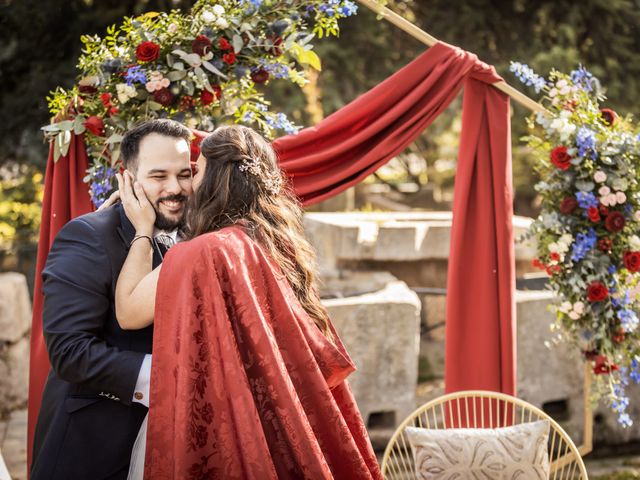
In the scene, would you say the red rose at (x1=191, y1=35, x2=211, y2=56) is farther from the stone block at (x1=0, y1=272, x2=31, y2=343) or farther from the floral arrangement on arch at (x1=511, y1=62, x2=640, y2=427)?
the stone block at (x1=0, y1=272, x2=31, y2=343)

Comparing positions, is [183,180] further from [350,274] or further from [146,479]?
[350,274]

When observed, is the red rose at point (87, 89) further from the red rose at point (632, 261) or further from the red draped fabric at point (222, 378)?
the red rose at point (632, 261)

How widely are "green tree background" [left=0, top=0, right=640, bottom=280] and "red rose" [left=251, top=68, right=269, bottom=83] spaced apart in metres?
6.01

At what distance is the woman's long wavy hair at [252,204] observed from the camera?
2527 millimetres

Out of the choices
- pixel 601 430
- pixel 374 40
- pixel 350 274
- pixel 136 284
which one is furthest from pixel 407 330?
pixel 374 40

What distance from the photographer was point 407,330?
5.16 metres

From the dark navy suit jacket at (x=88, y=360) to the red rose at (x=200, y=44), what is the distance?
3.61 feet

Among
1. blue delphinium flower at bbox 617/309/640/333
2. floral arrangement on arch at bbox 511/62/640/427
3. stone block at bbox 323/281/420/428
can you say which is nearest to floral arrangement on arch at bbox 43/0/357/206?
floral arrangement on arch at bbox 511/62/640/427

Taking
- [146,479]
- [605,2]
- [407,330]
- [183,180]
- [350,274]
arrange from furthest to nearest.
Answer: [605,2]
[350,274]
[407,330]
[183,180]
[146,479]

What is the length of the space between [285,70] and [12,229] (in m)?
7.68

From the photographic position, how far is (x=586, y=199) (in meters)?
3.89

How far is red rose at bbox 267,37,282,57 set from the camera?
3.57 m

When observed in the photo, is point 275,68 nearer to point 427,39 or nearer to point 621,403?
point 427,39

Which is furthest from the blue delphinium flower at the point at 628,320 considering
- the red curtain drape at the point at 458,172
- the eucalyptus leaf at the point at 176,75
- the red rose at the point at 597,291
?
the eucalyptus leaf at the point at 176,75
